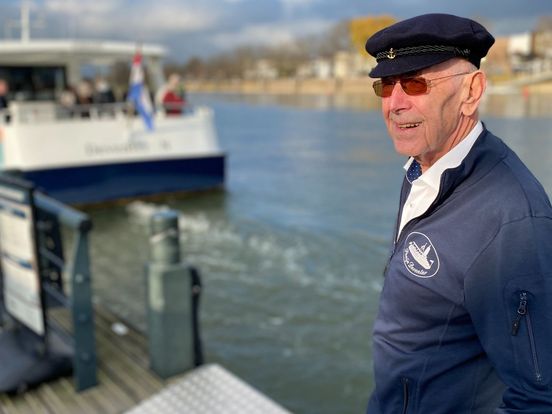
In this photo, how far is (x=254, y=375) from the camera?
548 centimetres

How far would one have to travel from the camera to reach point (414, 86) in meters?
1.43

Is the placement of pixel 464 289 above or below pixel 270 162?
above

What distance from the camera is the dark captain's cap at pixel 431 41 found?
1.38m

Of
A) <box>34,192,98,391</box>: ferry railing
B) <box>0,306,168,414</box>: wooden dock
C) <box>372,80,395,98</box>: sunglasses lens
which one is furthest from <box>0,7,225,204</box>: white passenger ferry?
<box>372,80,395,98</box>: sunglasses lens

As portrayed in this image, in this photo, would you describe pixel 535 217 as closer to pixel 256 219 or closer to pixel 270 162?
pixel 256 219

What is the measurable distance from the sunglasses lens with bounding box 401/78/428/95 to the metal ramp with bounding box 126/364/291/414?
89.7 inches

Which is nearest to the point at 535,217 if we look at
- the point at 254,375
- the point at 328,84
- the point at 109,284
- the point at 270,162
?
the point at 254,375

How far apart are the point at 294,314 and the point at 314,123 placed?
1329 inches

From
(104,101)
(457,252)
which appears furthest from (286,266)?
(457,252)

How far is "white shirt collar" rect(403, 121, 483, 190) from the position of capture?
1458 millimetres

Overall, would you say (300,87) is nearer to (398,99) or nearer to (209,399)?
(209,399)

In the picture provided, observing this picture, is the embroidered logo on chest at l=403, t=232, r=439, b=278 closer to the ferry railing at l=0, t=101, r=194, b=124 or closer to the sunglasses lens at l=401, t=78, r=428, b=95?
the sunglasses lens at l=401, t=78, r=428, b=95

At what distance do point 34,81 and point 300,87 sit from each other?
90232mm

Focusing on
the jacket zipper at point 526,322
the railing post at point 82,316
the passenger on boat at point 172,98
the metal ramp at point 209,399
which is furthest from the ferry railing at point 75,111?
the jacket zipper at point 526,322
